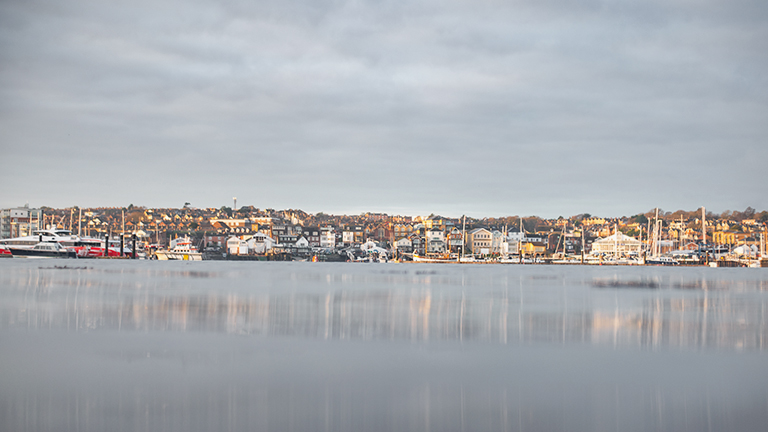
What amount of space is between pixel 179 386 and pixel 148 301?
1594 cm

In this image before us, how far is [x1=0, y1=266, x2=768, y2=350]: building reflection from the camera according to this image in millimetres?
17125

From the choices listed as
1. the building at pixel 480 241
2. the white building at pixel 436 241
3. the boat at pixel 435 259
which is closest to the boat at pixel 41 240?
the boat at pixel 435 259

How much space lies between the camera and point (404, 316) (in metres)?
21.3

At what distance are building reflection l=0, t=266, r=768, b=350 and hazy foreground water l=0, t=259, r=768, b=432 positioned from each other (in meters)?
0.10

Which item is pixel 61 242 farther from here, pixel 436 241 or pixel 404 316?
pixel 404 316

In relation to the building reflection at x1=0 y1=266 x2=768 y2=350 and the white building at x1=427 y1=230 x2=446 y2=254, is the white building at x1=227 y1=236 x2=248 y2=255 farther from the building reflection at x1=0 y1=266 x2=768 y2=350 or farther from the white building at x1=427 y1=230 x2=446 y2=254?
the building reflection at x1=0 y1=266 x2=768 y2=350

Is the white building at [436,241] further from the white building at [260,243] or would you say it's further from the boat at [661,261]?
the boat at [661,261]

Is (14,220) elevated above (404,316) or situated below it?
above

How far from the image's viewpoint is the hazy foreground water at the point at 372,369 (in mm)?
→ 8969

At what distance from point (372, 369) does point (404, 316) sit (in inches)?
360

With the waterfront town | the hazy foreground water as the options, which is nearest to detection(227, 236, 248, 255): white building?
the waterfront town

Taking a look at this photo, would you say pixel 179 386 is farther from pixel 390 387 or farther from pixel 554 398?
pixel 554 398

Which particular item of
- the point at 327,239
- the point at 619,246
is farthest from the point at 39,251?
the point at 619,246

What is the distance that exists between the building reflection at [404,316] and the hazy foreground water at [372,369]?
4.0 inches
